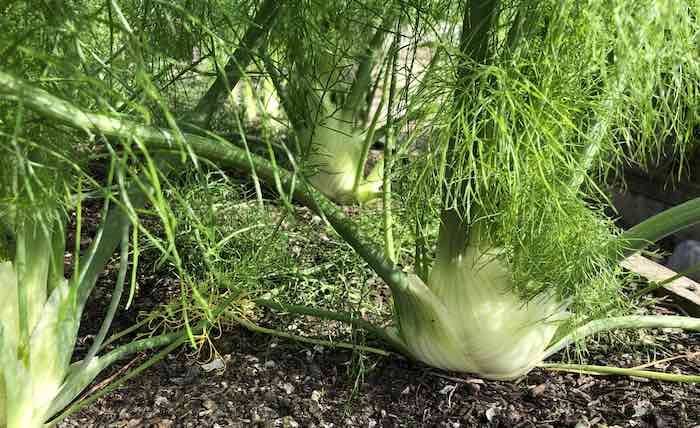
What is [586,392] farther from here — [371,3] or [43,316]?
[43,316]

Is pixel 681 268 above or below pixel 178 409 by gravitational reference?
above

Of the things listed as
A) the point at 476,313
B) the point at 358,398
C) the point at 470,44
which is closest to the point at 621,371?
the point at 476,313

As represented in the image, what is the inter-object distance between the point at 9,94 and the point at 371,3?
0.91 meters

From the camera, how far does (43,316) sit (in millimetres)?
1228

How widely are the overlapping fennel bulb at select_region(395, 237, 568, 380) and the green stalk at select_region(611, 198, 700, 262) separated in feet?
0.63

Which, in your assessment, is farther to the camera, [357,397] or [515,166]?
[357,397]

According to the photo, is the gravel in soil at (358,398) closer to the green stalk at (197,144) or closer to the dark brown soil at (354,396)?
the dark brown soil at (354,396)

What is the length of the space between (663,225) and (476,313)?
1.24 ft

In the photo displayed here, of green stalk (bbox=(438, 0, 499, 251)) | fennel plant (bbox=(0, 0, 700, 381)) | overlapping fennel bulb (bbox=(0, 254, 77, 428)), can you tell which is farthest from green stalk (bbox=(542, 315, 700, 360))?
overlapping fennel bulb (bbox=(0, 254, 77, 428))

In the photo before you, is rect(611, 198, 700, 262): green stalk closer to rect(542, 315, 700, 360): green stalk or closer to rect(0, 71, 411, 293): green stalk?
rect(542, 315, 700, 360): green stalk

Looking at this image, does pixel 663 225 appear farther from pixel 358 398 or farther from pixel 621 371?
pixel 358 398

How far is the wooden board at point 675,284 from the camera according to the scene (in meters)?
1.87

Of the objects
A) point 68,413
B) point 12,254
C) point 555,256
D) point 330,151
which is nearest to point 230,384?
point 68,413

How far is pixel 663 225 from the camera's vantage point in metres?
1.30
